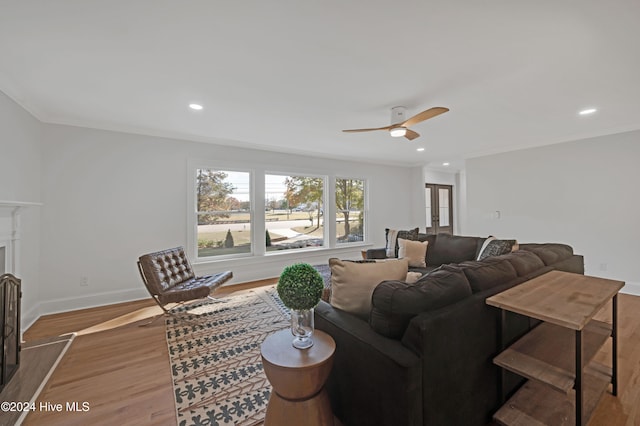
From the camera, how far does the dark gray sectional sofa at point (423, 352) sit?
1207 mm

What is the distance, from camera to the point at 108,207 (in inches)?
145

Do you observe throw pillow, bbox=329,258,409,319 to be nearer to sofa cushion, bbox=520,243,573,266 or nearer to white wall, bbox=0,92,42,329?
sofa cushion, bbox=520,243,573,266

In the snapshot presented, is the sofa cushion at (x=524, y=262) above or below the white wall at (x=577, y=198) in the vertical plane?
below

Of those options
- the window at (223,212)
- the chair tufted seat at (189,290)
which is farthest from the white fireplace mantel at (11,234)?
the window at (223,212)

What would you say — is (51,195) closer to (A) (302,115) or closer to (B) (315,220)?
(A) (302,115)

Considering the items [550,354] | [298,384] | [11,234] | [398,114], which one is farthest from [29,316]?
[550,354]

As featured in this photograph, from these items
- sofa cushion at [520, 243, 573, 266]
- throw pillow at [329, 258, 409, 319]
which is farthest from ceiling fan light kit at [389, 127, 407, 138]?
throw pillow at [329, 258, 409, 319]

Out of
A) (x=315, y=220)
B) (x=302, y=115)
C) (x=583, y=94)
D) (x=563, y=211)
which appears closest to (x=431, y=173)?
(x=563, y=211)

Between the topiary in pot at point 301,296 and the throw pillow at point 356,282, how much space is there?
27cm

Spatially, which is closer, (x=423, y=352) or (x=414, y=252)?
(x=423, y=352)

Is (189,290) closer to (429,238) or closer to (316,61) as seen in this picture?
(316,61)

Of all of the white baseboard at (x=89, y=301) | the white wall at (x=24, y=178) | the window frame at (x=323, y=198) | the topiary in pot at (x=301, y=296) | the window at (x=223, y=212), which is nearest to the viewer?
the topiary in pot at (x=301, y=296)

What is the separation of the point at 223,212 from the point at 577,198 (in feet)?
19.8

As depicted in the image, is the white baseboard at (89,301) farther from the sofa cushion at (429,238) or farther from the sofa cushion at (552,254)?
the sofa cushion at (552,254)
